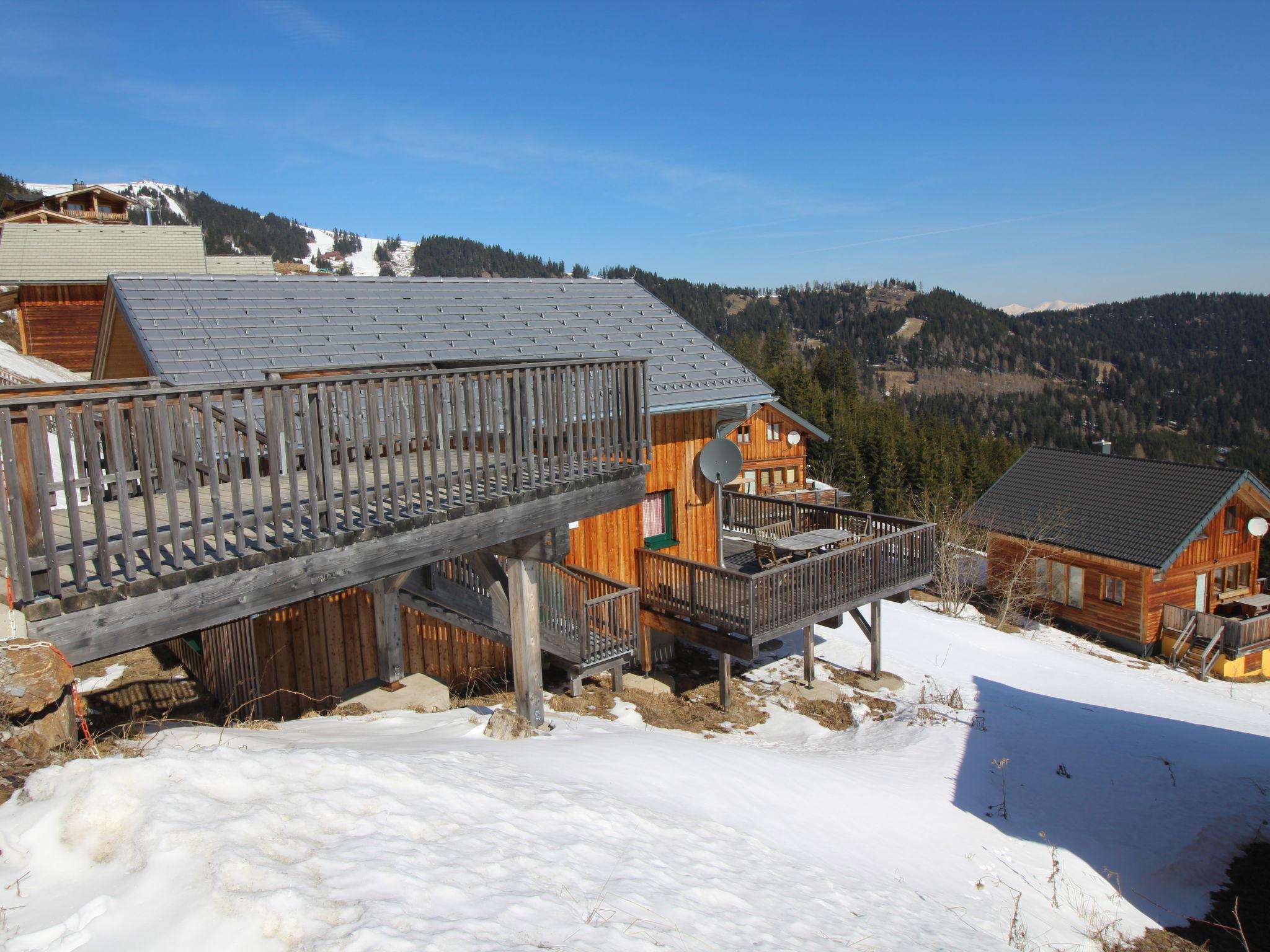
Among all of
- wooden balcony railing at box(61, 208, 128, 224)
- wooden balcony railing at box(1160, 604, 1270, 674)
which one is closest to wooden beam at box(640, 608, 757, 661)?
wooden balcony railing at box(1160, 604, 1270, 674)

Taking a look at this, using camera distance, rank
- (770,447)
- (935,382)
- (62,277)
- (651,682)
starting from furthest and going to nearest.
Result: (935,382) < (770,447) < (62,277) < (651,682)

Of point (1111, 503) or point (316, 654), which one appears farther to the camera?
point (1111, 503)

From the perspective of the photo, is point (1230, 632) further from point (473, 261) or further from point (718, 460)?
point (473, 261)

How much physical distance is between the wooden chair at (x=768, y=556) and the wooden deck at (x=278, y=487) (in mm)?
6717

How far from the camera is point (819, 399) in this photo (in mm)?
69375

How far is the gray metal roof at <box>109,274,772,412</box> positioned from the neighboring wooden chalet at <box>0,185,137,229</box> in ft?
169

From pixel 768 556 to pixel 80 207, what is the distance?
63.1 metres

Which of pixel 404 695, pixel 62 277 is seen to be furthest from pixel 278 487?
pixel 62 277

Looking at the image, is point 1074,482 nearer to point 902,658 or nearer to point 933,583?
point 933,583

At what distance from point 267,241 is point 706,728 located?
489ft

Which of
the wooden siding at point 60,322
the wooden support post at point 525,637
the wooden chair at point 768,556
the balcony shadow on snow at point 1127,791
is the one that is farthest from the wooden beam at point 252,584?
the wooden siding at point 60,322

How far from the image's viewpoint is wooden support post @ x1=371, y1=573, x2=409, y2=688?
1054 centimetres

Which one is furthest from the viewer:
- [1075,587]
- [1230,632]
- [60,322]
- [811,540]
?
[60,322]

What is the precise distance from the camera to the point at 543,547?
7609 millimetres
